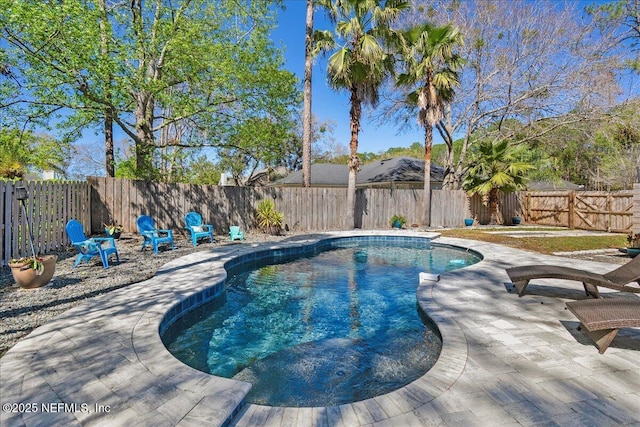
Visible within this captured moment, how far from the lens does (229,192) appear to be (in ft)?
39.6

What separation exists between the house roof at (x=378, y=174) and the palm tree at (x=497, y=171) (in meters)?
3.64

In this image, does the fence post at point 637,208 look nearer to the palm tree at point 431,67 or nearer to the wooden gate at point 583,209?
the wooden gate at point 583,209

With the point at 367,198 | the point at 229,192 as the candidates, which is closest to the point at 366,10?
the point at 367,198

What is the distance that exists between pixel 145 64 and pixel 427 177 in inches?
466

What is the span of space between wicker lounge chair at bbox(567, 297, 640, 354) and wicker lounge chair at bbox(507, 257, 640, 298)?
117cm

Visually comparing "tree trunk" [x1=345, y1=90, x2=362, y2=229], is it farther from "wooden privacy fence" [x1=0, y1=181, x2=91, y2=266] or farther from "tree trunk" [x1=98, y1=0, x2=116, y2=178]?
"wooden privacy fence" [x1=0, y1=181, x2=91, y2=266]

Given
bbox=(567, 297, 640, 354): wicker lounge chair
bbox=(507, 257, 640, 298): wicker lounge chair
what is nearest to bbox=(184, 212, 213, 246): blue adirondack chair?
bbox=(507, 257, 640, 298): wicker lounge chair

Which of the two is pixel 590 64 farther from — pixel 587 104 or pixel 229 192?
pixel 229 192

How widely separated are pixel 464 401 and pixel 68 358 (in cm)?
332

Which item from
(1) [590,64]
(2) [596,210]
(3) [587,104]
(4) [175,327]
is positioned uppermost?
(1) [590,64]

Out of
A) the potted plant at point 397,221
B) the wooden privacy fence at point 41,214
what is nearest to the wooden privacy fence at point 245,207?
the wooden privacy fence at point 41,214

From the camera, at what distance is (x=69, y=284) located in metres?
5.19

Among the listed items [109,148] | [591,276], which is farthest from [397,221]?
[109,148]

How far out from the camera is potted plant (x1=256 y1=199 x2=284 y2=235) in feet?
39.5
